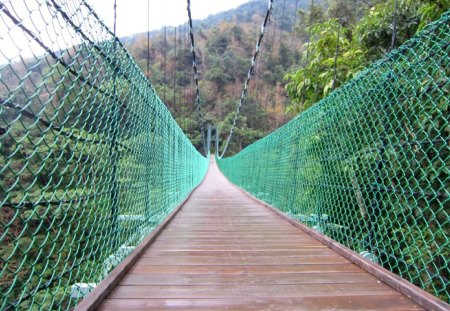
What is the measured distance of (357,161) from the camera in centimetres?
140

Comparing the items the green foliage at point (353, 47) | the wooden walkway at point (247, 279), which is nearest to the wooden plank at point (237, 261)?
the wooden walkway at point (247, 279)

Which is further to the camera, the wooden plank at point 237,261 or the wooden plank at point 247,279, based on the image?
the wooden plank at point 237,261

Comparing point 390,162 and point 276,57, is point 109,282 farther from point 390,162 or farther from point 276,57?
point 276,57

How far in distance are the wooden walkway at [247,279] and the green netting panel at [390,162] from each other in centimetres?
16

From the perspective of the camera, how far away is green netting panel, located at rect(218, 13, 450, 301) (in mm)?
944

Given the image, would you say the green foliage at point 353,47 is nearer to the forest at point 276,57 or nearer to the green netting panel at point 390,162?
the forest at point 276,57

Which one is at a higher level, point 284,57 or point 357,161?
point 284,57

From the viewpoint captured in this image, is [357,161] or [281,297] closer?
[281,297]

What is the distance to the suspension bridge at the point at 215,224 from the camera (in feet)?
2.46

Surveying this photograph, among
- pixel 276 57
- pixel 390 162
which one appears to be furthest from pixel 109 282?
pixel 276 57

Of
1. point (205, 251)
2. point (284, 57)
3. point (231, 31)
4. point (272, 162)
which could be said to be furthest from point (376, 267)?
point (231, 31)

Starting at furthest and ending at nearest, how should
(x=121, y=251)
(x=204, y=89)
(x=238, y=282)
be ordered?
(x=204, y=89) → (x=121, y=251) → (x=238, y=282)

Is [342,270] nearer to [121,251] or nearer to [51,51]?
Result: [121,251]

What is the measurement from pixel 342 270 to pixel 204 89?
24998 millimetres
